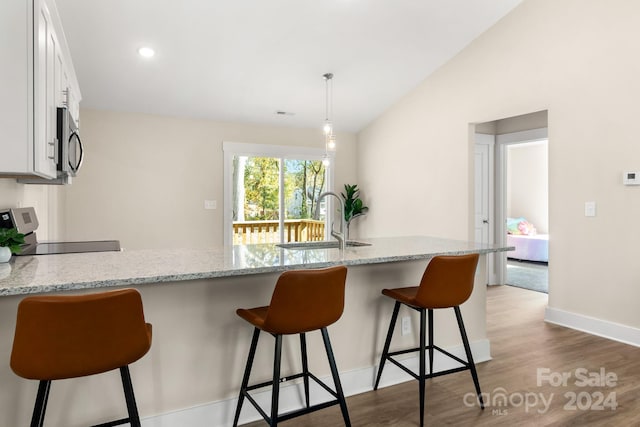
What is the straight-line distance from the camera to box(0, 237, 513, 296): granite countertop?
1.56 m

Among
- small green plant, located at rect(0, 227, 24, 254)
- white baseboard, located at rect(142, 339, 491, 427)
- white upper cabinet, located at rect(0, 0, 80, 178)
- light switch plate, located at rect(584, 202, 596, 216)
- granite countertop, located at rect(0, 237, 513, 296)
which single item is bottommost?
white baseboard, located at rect(142, 339, 491, 427)

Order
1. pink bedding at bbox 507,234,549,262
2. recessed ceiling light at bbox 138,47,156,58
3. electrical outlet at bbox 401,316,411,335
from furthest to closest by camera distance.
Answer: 1. pink bedding at bbox 507,234,549,262
2. recessed ceiling light at bbox 138,47,156,58
3. electrical outlet at bbox 401,316,411,335

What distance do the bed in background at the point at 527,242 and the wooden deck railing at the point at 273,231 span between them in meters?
3.72

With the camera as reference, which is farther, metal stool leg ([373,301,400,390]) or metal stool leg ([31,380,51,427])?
metal stool leg ([373,301,400,390])

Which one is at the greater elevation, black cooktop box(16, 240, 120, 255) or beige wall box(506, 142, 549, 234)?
beige wall box(506, 142, 549, 234)

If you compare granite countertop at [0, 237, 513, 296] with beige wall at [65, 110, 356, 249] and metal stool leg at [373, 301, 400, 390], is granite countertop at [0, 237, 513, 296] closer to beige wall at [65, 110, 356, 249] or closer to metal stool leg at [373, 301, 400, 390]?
metal stool leg at [373, 301, 400, 390]

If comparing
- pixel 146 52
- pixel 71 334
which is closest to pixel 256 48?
pixel 146 52

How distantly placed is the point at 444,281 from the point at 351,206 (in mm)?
4143

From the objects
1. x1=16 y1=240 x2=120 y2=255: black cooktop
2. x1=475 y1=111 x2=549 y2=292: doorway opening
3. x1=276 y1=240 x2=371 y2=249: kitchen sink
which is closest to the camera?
x1=16 y1=240 x2=120 y2=255: black cooktop

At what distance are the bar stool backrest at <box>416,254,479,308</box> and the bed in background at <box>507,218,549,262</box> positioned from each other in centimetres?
587

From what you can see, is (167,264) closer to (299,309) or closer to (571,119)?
(299,309)

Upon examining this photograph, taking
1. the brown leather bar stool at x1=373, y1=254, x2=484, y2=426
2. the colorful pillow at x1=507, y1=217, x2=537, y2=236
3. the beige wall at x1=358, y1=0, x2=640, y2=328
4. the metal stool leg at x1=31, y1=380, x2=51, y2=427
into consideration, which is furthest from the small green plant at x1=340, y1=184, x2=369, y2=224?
the metal stool leg at x1=31, y1=380, x2=51, y2=427

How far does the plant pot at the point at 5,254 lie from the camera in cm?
187

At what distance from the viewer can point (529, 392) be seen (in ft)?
8.41
